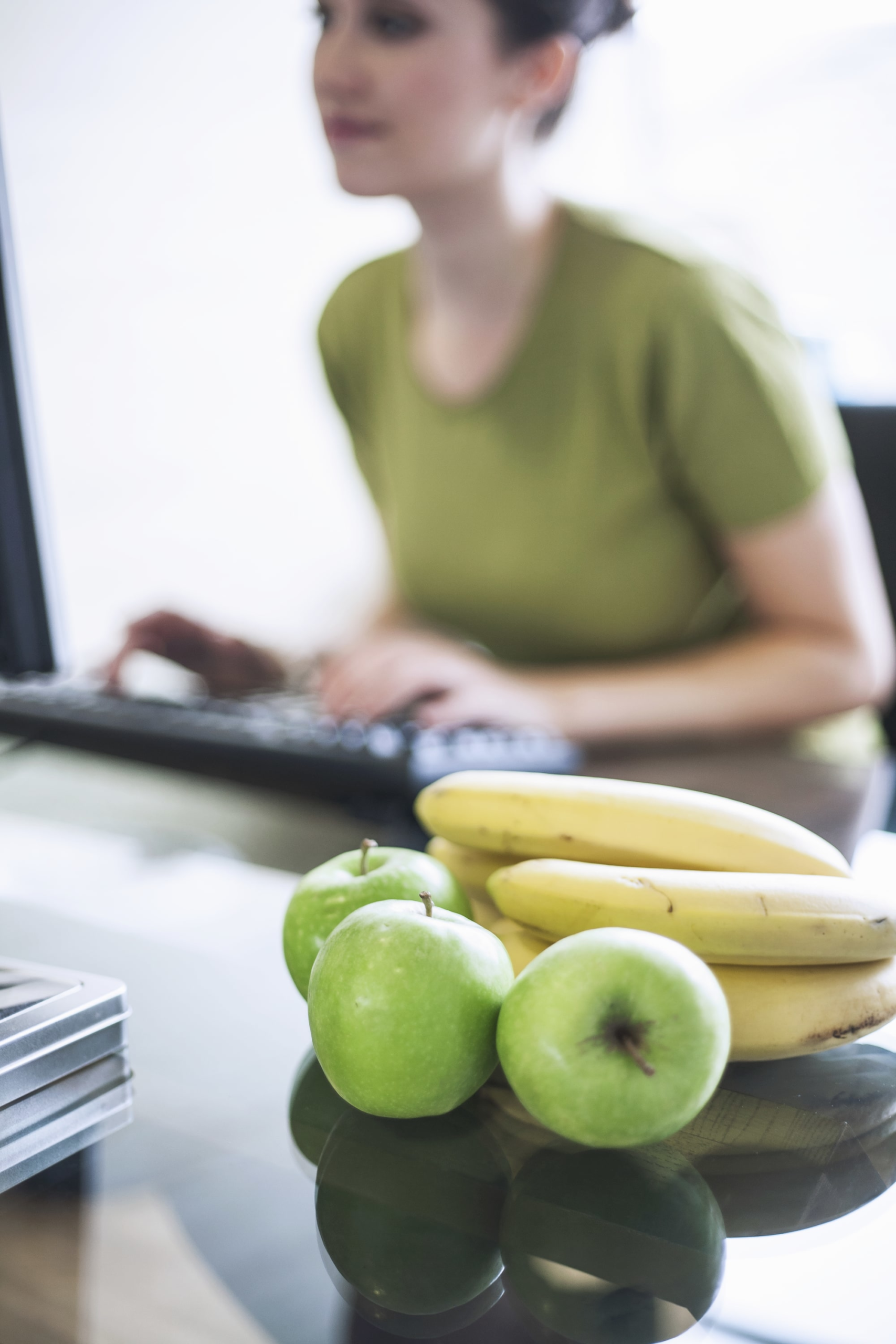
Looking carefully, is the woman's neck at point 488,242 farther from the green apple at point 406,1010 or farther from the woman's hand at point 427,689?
the green apple at point 406,1010

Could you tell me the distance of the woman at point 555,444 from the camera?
3.70 feet

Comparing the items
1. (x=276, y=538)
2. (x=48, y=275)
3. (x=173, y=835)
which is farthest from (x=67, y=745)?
(x=276, y=538)

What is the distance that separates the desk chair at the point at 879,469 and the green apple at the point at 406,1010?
103cm

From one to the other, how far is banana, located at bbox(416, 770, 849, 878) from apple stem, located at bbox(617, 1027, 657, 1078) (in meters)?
0.12

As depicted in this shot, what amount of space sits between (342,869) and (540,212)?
115 centimetres

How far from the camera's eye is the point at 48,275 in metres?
2.43

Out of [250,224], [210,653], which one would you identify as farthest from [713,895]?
[250,224]

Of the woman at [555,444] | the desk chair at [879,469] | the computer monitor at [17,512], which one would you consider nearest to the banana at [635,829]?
the computer monitor at [17,512]

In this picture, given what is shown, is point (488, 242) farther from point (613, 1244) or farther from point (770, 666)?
point (613, 1244)

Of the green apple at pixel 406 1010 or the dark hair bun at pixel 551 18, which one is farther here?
the dark hair bun at pixel 551 18

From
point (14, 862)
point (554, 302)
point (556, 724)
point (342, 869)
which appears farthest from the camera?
point (554, 302)

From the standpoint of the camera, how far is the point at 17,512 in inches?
27.2

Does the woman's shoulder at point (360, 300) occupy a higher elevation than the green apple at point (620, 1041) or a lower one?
higher

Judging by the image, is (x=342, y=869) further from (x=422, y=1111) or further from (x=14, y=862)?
(x=14, y=862)
